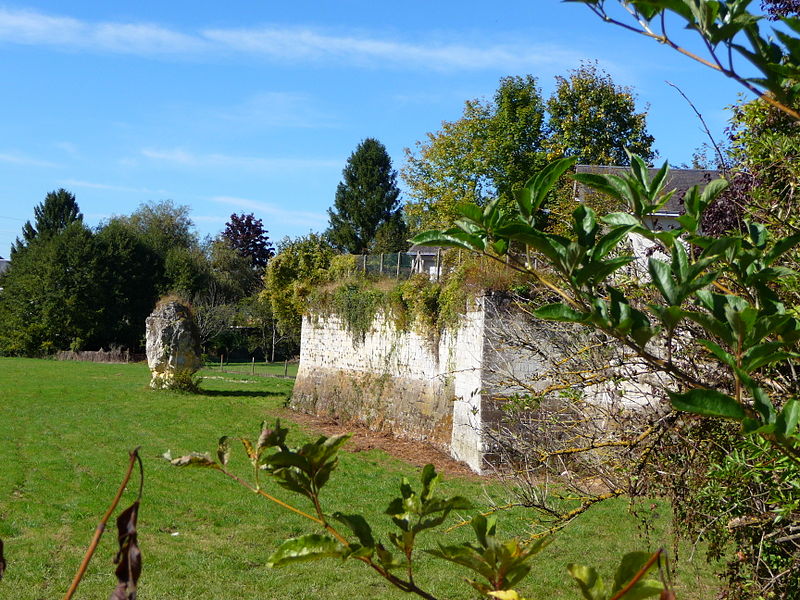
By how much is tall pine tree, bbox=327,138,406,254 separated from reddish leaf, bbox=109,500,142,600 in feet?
165

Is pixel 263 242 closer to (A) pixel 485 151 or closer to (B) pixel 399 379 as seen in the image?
(A) pixel 485 151

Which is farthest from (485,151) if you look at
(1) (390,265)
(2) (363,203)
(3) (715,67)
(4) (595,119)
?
(3) (715,67)

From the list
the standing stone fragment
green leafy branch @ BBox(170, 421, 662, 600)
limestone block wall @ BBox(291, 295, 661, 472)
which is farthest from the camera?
the standing stone fragment

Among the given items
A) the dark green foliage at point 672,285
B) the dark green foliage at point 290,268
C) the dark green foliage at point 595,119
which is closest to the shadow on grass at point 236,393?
the dark green foliage at point 290,268

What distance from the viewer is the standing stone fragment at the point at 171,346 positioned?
2211 cm

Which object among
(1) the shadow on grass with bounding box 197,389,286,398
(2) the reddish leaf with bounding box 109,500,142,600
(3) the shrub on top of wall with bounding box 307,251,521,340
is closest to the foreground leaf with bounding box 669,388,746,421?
(2) the reddish leaf with bounding box 109,500,142,600

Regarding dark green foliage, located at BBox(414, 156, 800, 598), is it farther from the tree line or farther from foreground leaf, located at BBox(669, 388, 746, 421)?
the tree line

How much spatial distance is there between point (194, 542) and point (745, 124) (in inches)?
257

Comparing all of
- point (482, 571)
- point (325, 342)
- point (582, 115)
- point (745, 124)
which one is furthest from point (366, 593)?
point (582, 115)

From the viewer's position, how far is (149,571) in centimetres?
709

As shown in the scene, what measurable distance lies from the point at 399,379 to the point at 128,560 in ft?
48.2

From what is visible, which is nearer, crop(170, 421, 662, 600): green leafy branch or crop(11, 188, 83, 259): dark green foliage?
crop(170, 421, 662, 600): green leafy branch

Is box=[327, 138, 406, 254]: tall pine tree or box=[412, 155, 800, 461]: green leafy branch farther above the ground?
box=[327, 138, 406, 254]: tall pine tree

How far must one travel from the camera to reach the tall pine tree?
2060 inches
